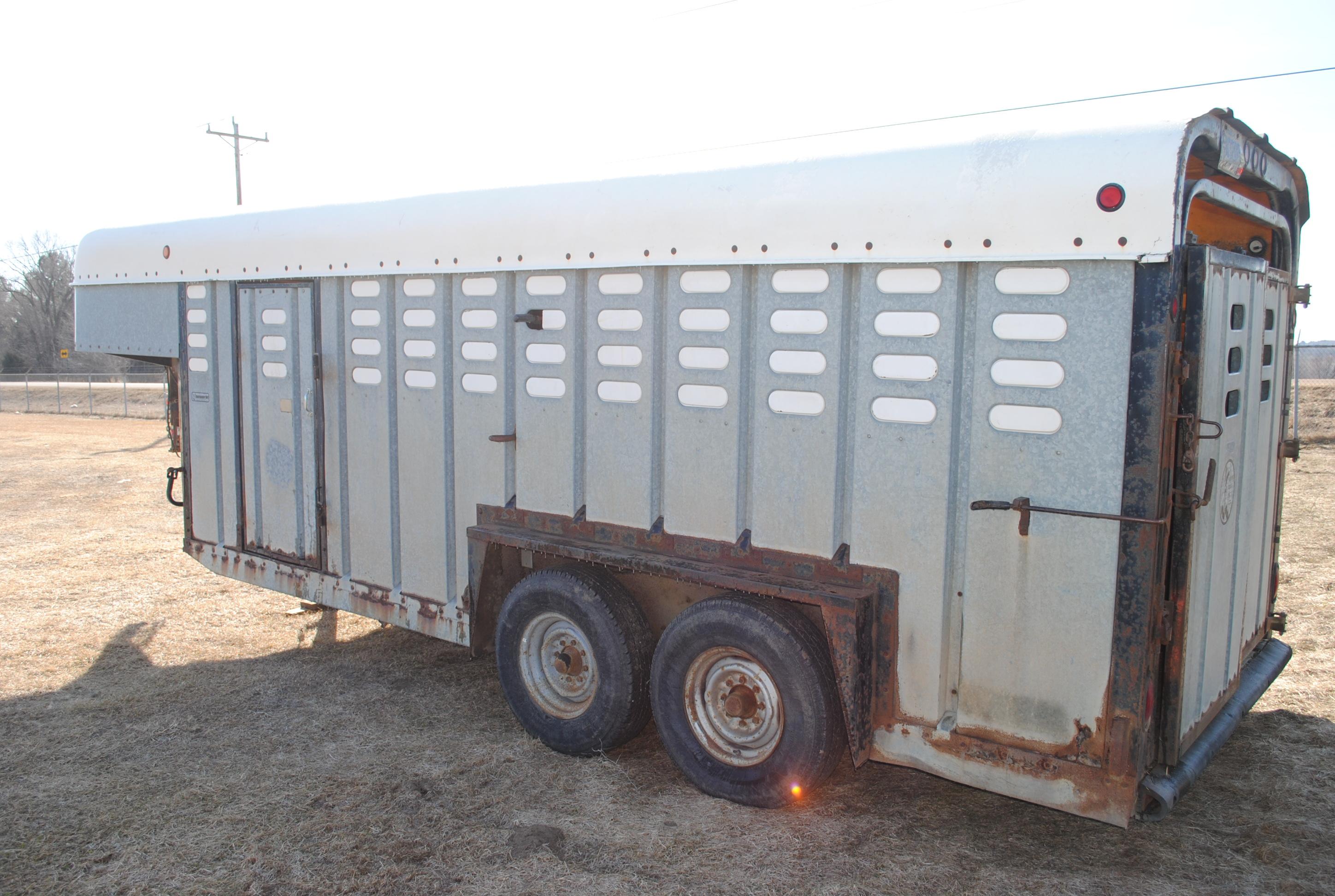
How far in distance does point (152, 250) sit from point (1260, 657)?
287 inches

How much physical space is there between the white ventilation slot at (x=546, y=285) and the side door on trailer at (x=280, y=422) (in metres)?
1.74

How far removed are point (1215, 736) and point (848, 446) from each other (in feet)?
6.42

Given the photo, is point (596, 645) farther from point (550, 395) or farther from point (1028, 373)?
point (1028, 373)

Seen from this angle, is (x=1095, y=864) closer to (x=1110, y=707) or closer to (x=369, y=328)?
(x=1110, y=707)

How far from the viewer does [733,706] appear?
439 centimetres

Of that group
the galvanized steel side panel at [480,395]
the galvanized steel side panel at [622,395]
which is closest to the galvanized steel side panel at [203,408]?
the galvanized steel side panel at [480,395]

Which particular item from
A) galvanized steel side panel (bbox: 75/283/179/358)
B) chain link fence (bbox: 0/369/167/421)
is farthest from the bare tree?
galvanized steel side panel (bbox: 75/283/179/358)

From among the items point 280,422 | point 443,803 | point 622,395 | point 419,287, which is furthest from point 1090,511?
point 280,422

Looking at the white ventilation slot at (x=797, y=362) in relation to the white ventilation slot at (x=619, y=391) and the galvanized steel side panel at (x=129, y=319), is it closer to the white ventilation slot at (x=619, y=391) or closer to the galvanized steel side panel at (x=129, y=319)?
the white ventilation slot at (x=619, y=391)

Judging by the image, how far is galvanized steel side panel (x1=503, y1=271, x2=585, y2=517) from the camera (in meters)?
4.91

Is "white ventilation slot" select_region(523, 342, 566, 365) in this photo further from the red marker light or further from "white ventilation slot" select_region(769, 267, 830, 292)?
the red marker light

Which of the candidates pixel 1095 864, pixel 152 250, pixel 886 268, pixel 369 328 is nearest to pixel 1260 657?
pixel 1095 864

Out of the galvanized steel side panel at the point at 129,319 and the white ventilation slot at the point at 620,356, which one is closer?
the white ventilation slot at the point at 620,356

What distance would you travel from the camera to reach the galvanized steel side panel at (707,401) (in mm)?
4328
